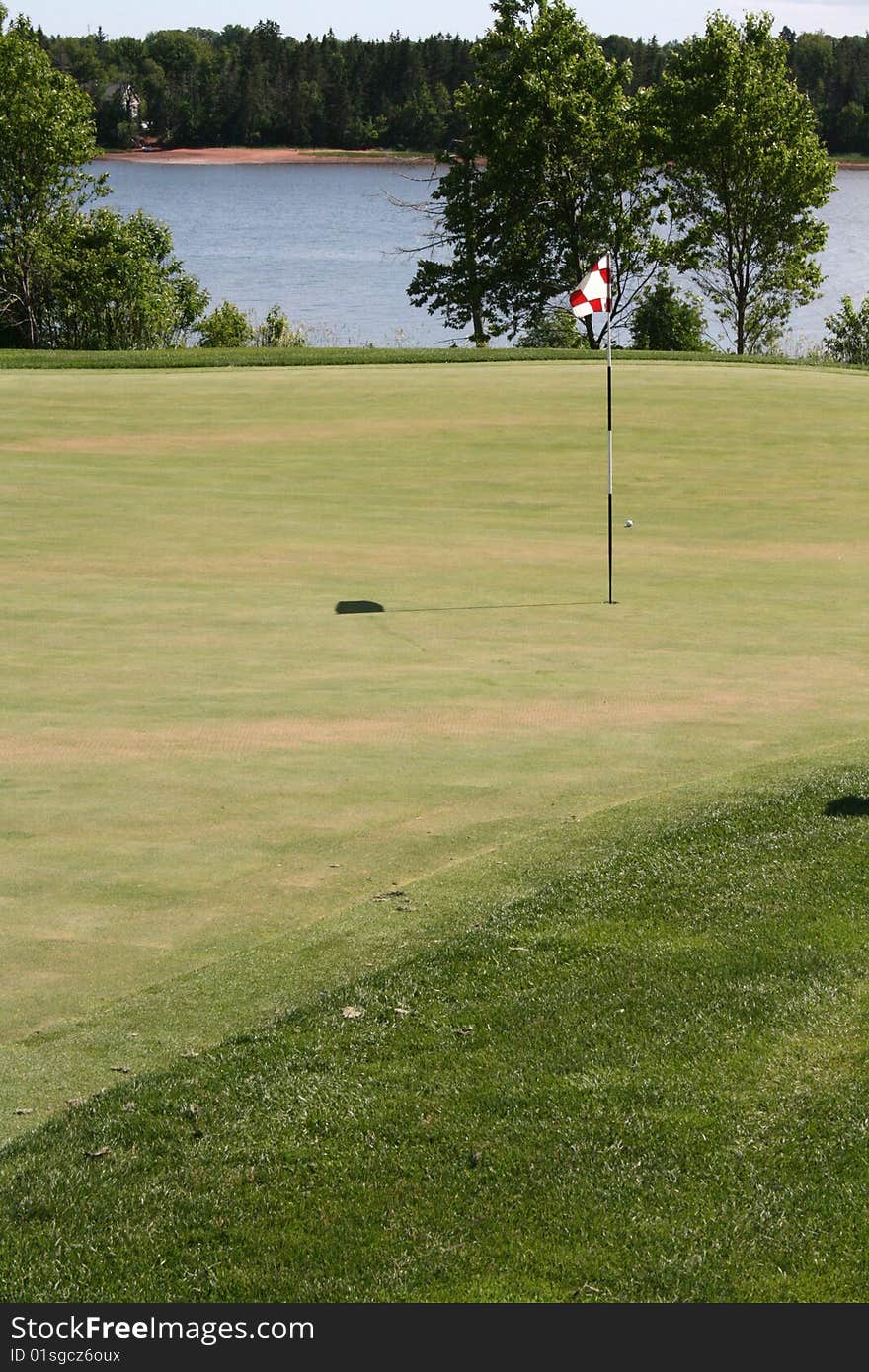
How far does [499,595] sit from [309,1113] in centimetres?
927

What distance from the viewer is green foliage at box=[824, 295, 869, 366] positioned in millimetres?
49841

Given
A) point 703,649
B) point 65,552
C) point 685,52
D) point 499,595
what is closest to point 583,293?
point 499,595

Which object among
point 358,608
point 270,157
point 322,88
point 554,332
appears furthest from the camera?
point 270,157

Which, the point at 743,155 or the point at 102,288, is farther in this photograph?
the point at 743,155

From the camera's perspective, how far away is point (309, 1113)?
5.26m

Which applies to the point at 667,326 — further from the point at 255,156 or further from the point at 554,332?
the point at 255,156

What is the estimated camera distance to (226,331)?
4506 centimetres

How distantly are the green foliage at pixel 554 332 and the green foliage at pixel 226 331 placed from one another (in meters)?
10.2

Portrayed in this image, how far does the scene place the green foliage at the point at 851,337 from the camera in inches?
1962

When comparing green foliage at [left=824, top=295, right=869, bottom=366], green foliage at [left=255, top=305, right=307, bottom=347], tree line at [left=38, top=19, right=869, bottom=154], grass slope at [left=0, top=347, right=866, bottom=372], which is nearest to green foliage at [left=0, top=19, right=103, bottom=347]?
green foliage at [left=255, top=305, right=307, bottom=347]

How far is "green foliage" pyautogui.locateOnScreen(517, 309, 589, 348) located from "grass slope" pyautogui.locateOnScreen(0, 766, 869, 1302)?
45417mm

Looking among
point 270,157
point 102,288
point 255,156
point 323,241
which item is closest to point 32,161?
point 102,288

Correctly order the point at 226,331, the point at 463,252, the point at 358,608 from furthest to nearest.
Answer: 1. the point at 463,252
2. the point at 226,331
3. the point at 358,608

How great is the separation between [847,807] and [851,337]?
44901 millimetres
